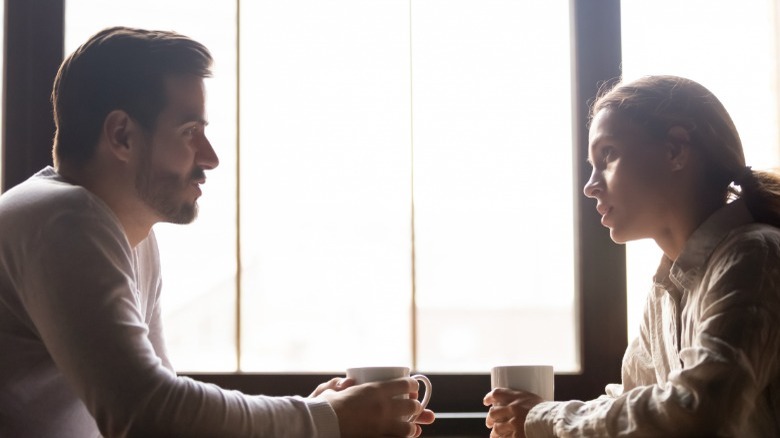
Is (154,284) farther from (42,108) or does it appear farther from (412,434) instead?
(412,434)

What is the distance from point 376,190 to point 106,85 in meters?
0.64

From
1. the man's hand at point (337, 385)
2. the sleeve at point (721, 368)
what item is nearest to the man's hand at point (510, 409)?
the sleeve at point (721, 368)

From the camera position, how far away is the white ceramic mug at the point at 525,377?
4.55 ft

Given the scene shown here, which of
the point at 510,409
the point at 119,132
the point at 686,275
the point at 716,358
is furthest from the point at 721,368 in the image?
the point at 119,132

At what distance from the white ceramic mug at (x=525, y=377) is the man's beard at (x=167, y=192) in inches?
21.9

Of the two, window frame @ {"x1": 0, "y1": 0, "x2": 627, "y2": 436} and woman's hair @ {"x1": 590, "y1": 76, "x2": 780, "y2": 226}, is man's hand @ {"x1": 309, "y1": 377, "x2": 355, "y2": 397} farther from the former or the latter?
woman's hair @ {"x1": 590, "y1": 76, "x2": 780, "y2": 226}

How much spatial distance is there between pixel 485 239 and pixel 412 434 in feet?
1.95

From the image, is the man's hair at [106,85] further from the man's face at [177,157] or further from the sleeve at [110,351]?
the sleeve at [110,351]

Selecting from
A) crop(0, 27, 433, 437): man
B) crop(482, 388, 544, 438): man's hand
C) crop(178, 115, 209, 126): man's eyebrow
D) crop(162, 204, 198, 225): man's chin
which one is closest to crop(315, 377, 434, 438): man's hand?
crop(0, 27, 433, 437): man

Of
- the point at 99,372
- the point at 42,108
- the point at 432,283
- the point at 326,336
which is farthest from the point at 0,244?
the point at 432,283

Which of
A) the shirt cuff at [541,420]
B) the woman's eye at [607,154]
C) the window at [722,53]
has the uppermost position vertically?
the window at [722,53]

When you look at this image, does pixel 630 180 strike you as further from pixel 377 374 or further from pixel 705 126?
pixel 377 374

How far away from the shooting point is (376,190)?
179 cm

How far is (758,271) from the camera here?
1189 millimetres
